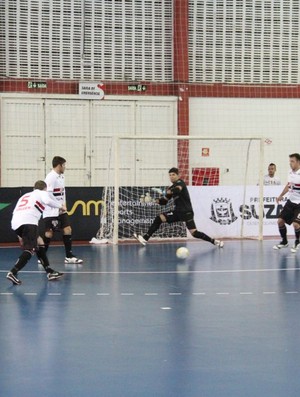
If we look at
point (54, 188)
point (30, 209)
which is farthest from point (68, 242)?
point (30, 209)

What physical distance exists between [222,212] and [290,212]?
11.6 ft

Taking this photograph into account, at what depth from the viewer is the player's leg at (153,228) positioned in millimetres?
18094

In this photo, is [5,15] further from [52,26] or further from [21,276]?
[21,276]

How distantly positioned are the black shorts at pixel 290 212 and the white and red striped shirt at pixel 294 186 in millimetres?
97

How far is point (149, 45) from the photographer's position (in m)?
25.5

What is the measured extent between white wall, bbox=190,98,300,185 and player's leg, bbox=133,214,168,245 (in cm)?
745

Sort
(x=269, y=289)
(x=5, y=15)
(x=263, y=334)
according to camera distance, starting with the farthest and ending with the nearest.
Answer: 1. (x=5, y=15)
2. (x=269, y=289)
3. (x=263, y=334)

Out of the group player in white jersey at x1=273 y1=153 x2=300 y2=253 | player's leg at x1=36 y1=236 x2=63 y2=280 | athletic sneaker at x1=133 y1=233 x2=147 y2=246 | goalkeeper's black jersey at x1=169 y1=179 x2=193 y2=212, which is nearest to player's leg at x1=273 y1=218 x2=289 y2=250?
player in white jersey at x1=273 y1=153 x2=300 y2=253

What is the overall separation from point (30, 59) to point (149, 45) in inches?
154

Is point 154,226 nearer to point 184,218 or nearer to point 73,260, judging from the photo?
point 184,218

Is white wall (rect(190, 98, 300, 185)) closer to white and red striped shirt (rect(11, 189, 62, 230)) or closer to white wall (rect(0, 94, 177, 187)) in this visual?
white wall (rect(0, 94, 177, 187))

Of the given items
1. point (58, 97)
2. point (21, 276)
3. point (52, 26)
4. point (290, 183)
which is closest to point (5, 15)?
point (52, 26)

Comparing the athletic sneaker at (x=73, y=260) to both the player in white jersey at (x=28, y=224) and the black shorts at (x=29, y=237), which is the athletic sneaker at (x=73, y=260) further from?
the black shorts at (x=29, y=237)

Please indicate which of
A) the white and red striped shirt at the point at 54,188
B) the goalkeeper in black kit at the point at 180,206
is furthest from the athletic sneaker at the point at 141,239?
the white and red striped shirt at the point at 54,188
